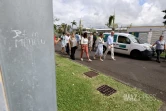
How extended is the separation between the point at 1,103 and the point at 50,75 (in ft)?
1.58

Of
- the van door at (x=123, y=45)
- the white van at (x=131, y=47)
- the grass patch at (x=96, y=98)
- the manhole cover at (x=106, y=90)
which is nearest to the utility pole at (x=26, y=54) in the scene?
the grass patch at (x=96, y=98)

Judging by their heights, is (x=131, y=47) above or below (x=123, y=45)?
below

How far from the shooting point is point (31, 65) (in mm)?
1049

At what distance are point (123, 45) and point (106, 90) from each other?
20.3ft

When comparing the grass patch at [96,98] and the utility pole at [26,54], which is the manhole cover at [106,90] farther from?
the utility pole at [26,54]

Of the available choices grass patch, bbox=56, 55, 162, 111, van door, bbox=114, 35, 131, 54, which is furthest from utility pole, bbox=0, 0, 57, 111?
van door, bbox=114, 35, 131, 54

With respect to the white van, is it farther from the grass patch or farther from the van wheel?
the grass patch

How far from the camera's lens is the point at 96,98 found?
3.08 meters

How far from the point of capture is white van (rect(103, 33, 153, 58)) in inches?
312

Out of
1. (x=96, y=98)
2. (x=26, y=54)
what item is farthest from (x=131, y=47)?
(x=26, y=54)

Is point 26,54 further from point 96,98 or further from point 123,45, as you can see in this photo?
point 123,45

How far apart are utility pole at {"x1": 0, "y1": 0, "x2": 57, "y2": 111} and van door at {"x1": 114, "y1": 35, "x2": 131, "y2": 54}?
27.5 ft

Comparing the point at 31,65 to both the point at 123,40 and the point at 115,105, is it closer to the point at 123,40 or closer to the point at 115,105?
the point at 115,105

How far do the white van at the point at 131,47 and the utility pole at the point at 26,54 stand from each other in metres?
8.09
